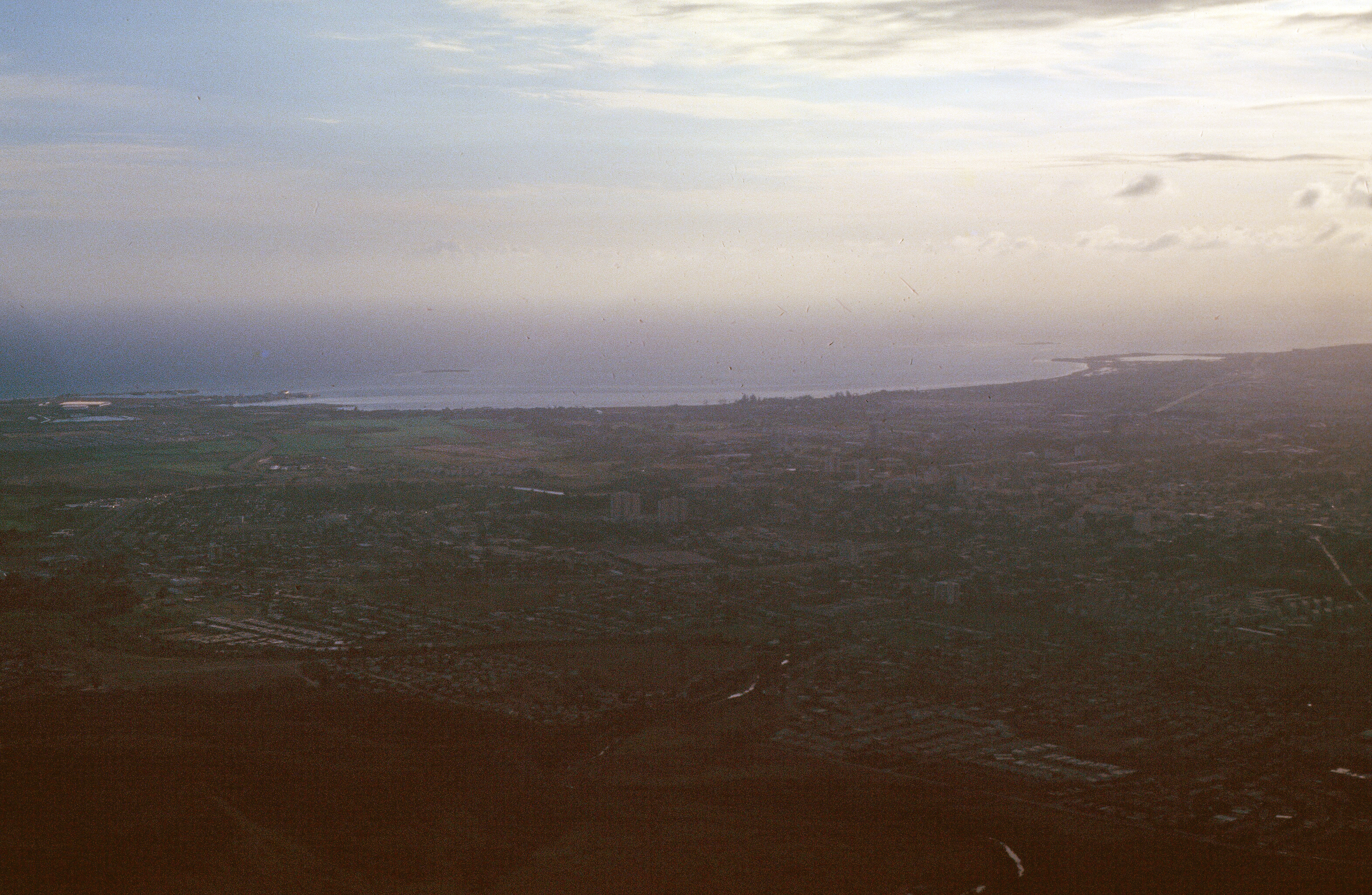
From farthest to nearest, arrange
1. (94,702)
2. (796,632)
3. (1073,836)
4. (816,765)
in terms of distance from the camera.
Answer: (796,632)
(94,702)
(816,765)
(1073,836)

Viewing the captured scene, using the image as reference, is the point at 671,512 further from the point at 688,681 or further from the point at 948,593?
the point at 688,681

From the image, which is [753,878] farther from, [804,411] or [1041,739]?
[804,411]

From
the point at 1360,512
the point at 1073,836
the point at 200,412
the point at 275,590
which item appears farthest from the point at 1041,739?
the point at 200,412

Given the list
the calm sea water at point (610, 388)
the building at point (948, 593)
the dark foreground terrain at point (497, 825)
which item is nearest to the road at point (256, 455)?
the calm sea water at point (610, 388)

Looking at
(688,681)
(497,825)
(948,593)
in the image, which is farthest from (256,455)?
(497,825)

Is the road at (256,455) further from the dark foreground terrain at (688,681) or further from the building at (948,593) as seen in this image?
the building at (948,593)
